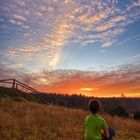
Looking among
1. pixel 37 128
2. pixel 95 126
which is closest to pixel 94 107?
pixel 95 126

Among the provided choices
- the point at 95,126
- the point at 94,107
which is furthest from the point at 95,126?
the point at 94,107

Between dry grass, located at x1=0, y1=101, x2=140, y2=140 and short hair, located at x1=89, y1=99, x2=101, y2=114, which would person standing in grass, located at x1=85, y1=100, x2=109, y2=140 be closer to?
short hair, located at x1=89, y1=99, x2=101, y2=114

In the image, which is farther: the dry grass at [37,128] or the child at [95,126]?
the dry grass at [37,128]

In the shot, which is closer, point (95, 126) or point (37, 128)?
point (95, 126)

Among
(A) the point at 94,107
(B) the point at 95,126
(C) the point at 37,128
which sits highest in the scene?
(A) the point at 94,107

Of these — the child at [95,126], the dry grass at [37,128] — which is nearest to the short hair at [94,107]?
the child at [95,126]

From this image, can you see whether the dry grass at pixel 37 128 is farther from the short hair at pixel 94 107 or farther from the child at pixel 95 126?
the short hair at pixel 94 107

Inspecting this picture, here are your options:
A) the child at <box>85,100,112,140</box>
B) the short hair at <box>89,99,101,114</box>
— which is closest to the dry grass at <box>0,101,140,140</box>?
the child at <box>85,100,112,140</box>

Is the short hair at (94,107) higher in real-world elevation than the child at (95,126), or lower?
higher

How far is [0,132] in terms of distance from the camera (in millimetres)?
15398

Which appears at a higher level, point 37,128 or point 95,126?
point 95,126

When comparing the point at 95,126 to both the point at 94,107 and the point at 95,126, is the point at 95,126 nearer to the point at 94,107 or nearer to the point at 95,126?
the point at 95,126

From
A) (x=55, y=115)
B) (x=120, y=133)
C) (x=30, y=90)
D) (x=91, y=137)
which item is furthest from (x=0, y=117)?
(x=30, y=90)

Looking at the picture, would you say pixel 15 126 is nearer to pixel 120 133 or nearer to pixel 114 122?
pixel 120 133
